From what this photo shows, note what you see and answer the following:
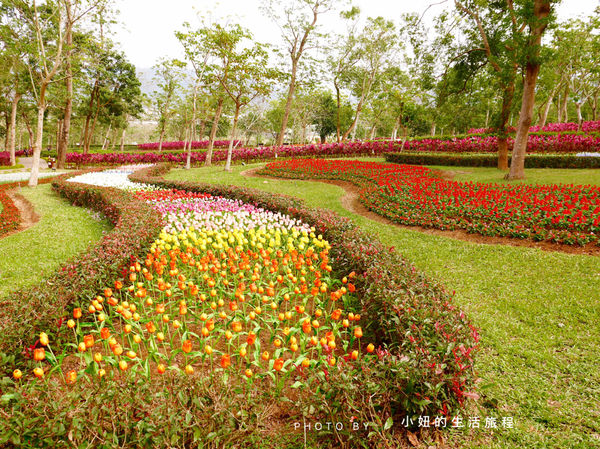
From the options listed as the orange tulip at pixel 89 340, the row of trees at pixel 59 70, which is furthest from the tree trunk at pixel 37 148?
the orange tulip at pixel 89 340

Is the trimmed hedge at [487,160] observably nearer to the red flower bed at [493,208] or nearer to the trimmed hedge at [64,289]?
the red flower bed at [493,208]

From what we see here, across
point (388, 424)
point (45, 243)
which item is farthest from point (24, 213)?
point (388, 424)

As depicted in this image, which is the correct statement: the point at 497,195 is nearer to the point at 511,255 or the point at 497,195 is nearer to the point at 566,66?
the point at 511,255

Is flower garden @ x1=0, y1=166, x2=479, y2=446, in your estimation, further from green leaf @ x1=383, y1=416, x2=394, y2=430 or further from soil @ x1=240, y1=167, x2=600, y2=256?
soil @ x1=240, y1=167, x2=600, y2=256

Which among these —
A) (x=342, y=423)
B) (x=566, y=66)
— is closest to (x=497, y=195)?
(x=342, y=423)

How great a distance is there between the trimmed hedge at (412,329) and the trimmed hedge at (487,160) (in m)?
17.1

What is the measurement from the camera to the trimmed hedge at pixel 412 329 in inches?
100

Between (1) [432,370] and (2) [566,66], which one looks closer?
(1) [432,370]

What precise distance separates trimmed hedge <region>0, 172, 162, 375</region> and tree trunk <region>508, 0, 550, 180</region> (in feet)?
46.0

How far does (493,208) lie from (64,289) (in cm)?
939

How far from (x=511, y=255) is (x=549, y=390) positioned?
12.8ft

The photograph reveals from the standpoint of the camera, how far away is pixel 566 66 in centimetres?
3041

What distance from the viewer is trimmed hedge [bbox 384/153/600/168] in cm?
1642

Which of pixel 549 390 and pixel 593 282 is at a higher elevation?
pixel 593 282
